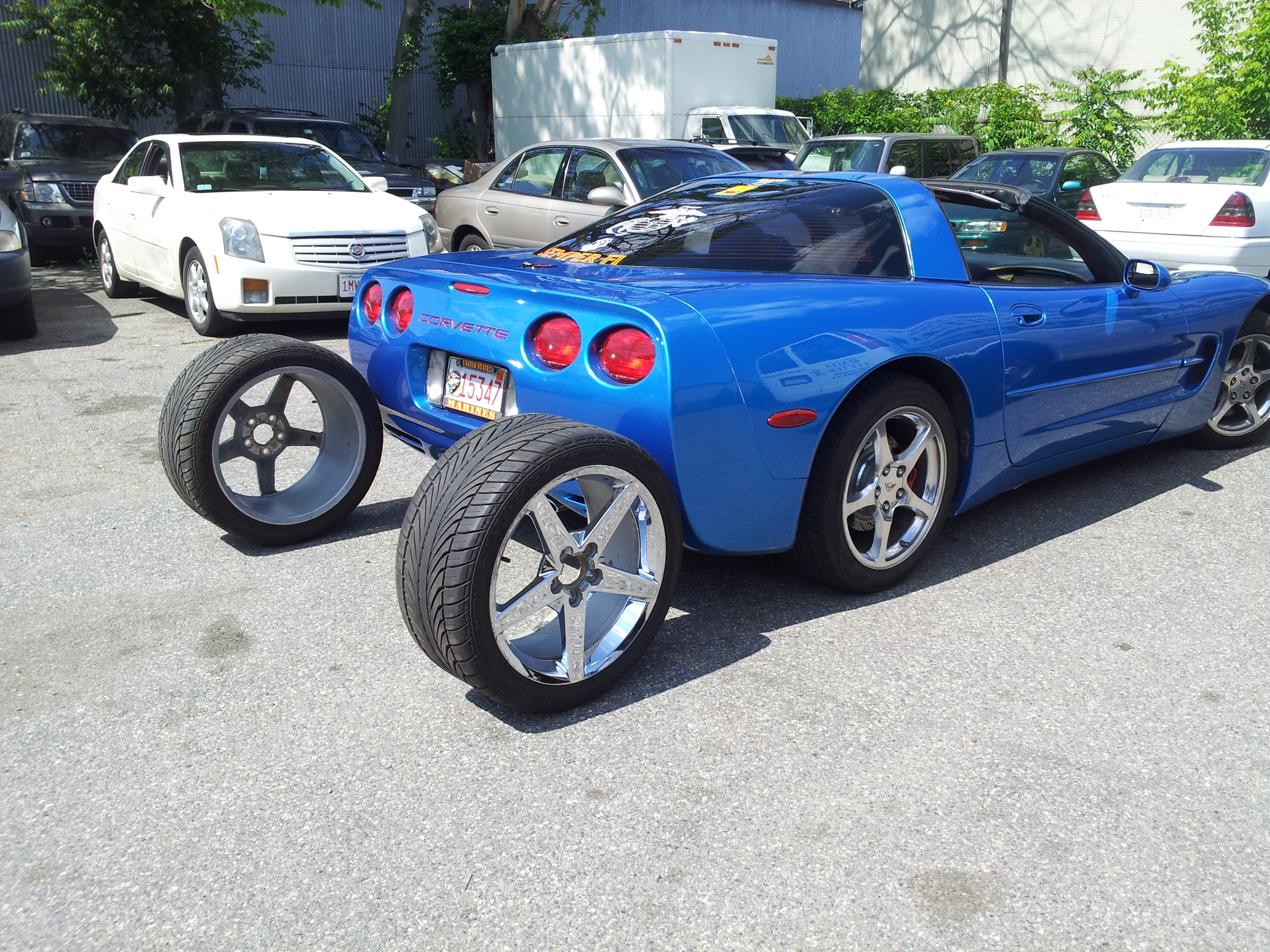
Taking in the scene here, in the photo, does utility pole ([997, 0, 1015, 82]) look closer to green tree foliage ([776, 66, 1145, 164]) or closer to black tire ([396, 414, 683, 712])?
green tree foliage ([776, 66, 1145, 164])

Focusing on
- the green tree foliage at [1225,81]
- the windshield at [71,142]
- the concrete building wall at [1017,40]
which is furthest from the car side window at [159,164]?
the concrete building wall at [1017,40]

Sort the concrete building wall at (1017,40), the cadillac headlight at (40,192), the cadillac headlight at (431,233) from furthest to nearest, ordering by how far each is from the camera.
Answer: the concrete building wall at (1017,40) < the cadillac headlight at (40,192) < the cadillac headlight at (431,233)

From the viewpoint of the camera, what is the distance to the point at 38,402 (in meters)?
6.21

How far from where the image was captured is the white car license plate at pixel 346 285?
782 cm

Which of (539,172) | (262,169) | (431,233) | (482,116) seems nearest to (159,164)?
(262,169)

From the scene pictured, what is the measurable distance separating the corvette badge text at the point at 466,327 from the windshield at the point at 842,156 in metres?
10.3

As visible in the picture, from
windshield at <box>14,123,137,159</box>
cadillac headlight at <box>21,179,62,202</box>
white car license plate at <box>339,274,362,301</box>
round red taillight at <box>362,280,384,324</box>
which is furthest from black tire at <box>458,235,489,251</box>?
windshield at <box>14,123,137,159</box>

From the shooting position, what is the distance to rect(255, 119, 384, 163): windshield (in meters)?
14.2

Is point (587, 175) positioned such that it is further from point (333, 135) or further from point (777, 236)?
point (333, 135)

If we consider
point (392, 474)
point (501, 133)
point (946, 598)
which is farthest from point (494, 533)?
point (501, 133)

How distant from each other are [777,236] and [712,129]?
14.0 meters

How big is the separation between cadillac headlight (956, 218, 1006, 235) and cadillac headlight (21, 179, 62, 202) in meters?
11.3

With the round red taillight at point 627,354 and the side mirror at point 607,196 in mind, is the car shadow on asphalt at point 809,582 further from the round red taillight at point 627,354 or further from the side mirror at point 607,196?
the side mirror at point 607,196

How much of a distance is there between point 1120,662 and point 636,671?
4.65 feet
